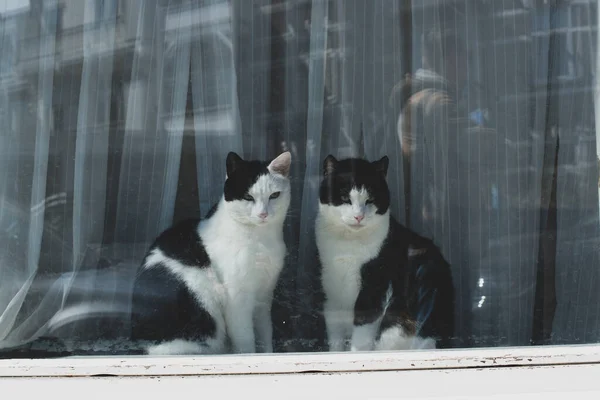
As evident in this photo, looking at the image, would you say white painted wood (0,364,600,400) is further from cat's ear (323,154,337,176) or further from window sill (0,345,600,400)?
cat's ear (323,154,337,176)

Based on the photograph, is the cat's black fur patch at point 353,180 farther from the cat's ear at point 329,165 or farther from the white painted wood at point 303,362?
the white painted wood at point 303,362

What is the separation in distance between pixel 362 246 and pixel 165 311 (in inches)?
28.3

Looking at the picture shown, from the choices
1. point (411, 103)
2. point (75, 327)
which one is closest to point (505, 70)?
point (411, 103)

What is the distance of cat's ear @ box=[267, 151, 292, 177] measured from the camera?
2.88 metres

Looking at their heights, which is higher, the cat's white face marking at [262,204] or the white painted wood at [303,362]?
the cat's white face marking at [262,204]

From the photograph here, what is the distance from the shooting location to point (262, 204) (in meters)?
2.85

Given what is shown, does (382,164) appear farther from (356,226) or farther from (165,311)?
(165,311)

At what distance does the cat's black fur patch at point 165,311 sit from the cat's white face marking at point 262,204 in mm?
314

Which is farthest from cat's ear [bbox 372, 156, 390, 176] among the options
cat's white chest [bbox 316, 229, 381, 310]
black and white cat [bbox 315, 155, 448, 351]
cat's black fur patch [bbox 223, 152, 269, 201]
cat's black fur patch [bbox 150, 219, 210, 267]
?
cat's black fur patch [bbox 150, 219, 210, 267]

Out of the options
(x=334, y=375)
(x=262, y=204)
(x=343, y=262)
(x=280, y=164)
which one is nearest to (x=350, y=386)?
(x=334, y=375)

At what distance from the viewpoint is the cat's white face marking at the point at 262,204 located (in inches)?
112

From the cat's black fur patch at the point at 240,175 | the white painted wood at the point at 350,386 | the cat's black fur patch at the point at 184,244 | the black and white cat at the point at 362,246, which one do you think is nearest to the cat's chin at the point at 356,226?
the black and white cat at the point at 362,246

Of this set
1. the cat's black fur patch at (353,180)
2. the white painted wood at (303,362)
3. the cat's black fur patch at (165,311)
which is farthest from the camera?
the cat's black fur patch at (353,180)

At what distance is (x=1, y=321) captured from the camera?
9.47 ft
